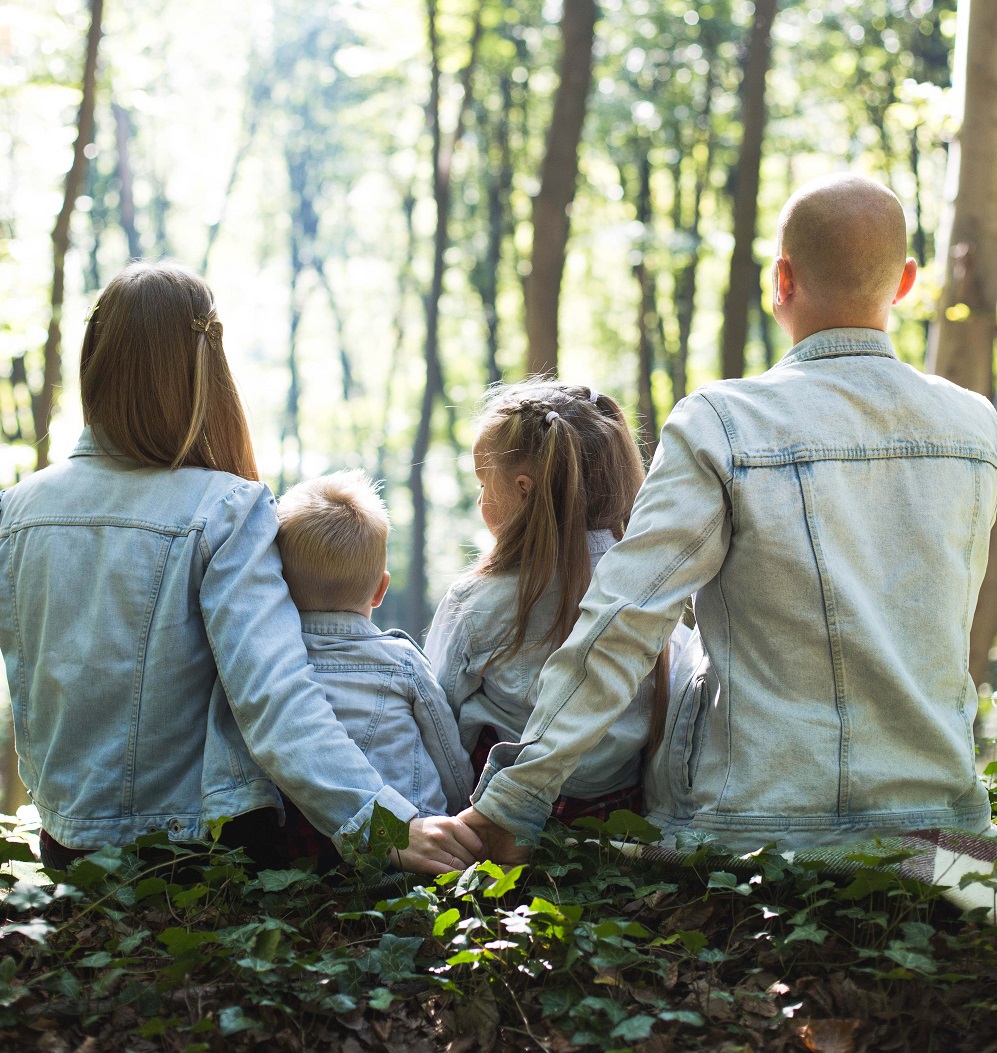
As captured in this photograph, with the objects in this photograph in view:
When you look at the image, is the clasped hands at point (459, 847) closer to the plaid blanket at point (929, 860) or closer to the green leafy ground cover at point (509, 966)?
the green leafy ground cover at point (509, 966)

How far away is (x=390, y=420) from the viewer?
27906 mm

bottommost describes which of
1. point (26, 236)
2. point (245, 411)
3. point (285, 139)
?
point (245, 411)

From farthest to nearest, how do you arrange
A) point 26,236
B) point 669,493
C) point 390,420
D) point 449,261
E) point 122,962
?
point 390,420 < point 449,261 < point 26,236 < point 669,493 < point 122,962

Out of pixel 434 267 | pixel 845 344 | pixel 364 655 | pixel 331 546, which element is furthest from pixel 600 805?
pixel 434 267

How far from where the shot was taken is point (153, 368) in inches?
119

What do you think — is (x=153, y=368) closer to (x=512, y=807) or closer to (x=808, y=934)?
(x=512, y=807)

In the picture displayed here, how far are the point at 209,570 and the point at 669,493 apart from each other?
4.09 ft

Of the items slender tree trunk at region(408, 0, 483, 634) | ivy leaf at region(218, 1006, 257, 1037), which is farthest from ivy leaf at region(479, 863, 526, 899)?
slender tree trunk at region(408, 0, 483, 634)

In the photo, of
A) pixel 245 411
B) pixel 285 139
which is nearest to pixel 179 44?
pixel 285 139

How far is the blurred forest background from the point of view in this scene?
31.1 ft

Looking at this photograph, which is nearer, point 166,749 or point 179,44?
point 166,749

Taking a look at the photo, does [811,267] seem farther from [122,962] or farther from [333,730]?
[122,962]

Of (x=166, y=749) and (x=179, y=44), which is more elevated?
(x=179, y=44)

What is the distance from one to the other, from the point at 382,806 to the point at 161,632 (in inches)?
30.1
